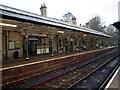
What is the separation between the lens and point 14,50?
10.5 metres

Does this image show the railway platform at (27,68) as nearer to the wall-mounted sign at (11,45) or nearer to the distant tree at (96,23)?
the wall-mounted sign at (11,45)

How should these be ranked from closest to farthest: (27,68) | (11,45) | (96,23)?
1. (27,68)
2. (11,45)
3. (96,23)

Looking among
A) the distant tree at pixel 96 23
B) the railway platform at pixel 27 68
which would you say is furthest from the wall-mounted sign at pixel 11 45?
the distant tree at pixel 96 23

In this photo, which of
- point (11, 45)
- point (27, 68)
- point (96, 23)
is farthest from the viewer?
point (96, 23)

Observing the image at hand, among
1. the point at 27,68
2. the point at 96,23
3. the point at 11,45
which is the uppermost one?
the point at 96,23

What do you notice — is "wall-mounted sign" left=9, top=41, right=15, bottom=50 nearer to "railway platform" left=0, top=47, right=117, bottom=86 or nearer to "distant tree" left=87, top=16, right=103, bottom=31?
"railway platform" left=0, top=47, right=117, bottom=86

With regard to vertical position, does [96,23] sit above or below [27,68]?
above

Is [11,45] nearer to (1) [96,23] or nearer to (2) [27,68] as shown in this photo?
(2) [27,68]

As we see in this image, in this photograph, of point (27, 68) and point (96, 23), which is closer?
point (27, 68)

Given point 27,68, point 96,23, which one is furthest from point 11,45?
point 96,23

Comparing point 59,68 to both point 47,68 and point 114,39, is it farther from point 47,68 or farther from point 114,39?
point 114,39

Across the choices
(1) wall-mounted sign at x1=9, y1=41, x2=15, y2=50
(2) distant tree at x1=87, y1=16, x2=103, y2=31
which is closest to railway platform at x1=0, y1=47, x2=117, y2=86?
(1) wall-mounted sign at x1=9, y1=41, x2=15, y2=50

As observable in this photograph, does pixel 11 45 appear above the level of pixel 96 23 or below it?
below

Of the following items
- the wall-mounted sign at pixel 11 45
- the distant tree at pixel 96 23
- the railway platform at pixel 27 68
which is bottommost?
the railway platform at pixel 27 68
